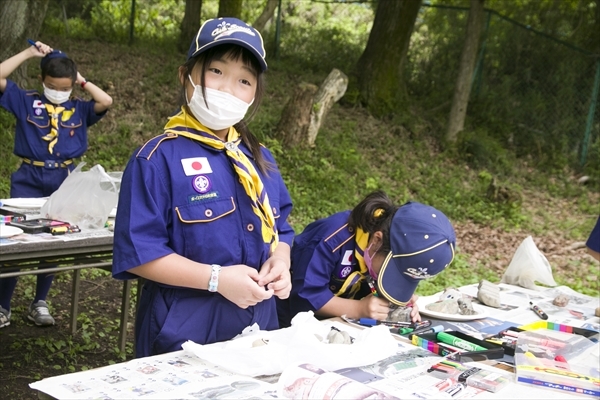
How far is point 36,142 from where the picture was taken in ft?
15.6

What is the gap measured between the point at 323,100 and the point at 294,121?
57 centimetres

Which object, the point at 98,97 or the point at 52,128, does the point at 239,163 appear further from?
the point at 98,97

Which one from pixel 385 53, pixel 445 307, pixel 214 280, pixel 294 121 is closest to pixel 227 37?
pixel 214 280

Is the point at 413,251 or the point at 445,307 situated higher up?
the point at 413,251

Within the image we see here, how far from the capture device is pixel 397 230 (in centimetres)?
236

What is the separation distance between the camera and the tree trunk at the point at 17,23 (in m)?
7.33

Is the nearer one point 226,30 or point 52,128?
point 226,30

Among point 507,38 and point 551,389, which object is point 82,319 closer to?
point 551,389

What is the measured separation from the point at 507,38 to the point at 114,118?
286 inches

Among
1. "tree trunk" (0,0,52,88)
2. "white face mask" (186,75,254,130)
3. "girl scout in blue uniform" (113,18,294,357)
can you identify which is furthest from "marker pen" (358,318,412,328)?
"tree trunk" (0,0,52,88)

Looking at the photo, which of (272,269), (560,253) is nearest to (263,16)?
(560,253)

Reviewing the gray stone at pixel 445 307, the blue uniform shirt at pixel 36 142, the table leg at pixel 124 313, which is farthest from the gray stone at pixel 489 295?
the blue uniform shirt at pixel 36 142

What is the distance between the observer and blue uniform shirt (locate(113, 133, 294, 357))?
1.92 metres

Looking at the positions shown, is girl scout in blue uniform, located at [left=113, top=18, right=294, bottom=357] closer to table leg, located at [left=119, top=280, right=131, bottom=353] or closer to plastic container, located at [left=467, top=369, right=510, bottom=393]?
plastic container, located at [left=467, top=369, right=510, bottom=393]
